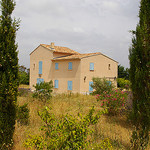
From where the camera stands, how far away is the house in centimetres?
2119

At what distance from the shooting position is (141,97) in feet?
17.2

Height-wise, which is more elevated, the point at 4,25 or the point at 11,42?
the point at 4,25

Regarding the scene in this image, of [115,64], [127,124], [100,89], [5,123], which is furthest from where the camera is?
[115,64]

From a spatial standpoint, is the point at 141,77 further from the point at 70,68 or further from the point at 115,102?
the point at 70,68

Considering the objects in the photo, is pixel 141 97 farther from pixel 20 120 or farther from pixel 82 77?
pixel 82 77

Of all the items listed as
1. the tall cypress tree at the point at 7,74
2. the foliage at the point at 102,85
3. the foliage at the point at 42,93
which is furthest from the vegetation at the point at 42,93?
the foliage at the point at 102,85

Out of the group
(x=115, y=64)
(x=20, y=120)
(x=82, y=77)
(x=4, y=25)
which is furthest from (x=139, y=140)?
(x=115, y=64)

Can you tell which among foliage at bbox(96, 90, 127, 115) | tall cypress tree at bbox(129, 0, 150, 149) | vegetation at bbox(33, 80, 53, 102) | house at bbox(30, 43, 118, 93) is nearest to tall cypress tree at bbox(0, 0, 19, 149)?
tall cypress tree at bbox(129, 0, 150, 149)

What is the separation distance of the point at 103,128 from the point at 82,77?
47.0 feet

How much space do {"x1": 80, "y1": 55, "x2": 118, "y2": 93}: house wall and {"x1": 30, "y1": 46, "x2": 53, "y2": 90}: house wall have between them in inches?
225

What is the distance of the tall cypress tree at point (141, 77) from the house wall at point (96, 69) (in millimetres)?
15389

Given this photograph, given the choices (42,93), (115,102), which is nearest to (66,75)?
(42,93)

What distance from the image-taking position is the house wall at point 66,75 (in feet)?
69.2

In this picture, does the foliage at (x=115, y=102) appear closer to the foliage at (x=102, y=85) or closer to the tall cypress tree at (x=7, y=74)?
the tall cypress tree at (x=7, y=74)
